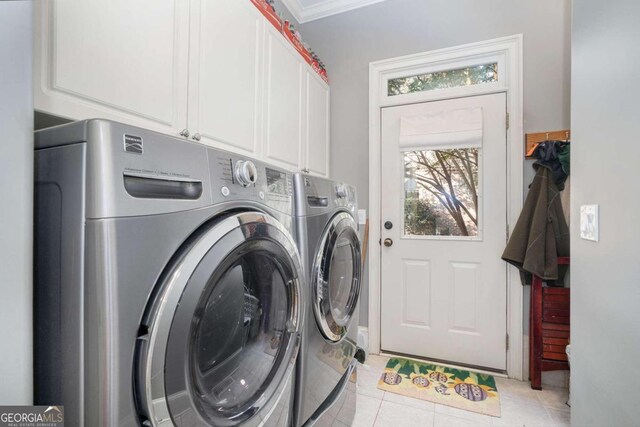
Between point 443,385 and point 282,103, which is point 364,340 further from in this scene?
point 282,103

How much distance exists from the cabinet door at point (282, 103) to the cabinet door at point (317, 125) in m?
0.13

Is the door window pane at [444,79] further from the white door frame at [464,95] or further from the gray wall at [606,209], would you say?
the gray wall at [606,209]

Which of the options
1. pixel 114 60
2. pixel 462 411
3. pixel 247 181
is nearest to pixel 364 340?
pixel 462 411

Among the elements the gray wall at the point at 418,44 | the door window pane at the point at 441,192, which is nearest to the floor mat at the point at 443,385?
the gray wall at the point at 418,44

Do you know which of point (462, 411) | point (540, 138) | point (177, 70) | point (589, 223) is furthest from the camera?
point (540, 138)

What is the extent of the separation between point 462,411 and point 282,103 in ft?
6.98

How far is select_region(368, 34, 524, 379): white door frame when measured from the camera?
6.88 feet

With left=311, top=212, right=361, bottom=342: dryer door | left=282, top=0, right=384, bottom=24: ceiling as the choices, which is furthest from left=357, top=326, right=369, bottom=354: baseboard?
left=282, top=0, right=384, bottom=24: ceiling

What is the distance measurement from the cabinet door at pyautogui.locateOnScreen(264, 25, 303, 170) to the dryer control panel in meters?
0.74

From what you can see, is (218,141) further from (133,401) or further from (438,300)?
(438,300)

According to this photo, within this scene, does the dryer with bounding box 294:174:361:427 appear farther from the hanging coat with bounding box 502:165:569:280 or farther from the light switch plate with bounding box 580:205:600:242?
the hanging coat with bounding box 502:165:569:280

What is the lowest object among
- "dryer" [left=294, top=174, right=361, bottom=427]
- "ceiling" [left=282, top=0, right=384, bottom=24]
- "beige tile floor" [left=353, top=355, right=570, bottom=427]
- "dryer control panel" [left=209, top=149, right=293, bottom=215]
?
"beige tile floor" [left=353, top=355, right=570, bottom=427]

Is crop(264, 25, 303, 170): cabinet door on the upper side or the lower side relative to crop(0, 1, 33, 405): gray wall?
upper

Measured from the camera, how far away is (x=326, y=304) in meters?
1.21
